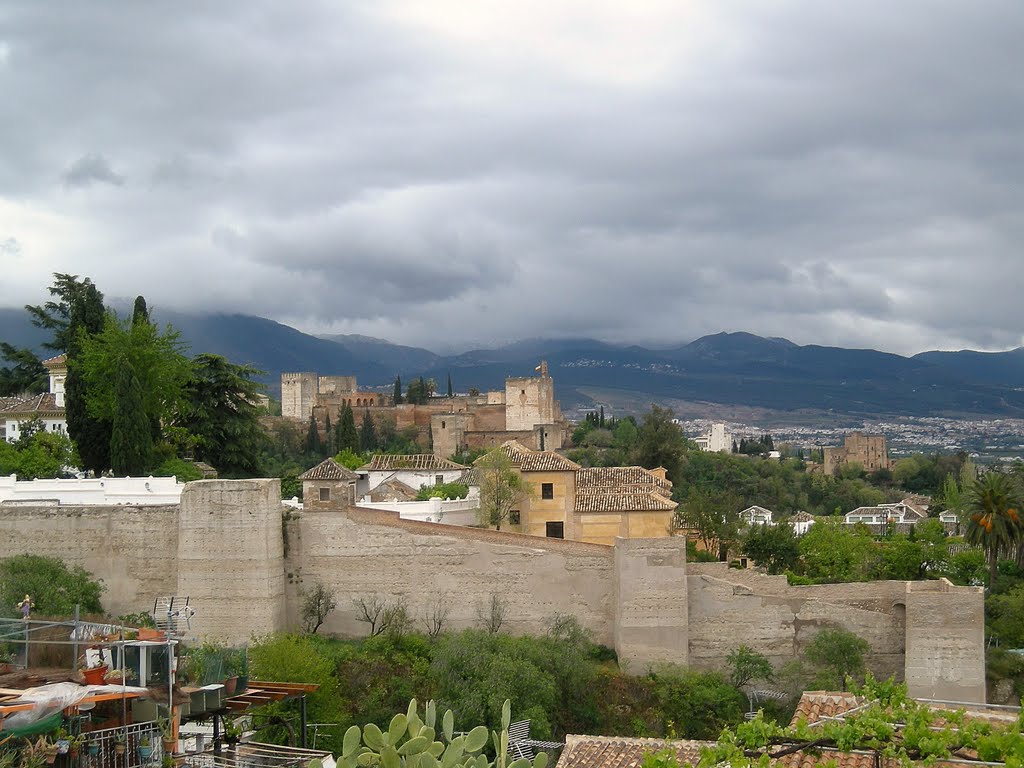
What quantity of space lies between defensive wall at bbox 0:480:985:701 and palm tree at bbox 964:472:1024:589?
28.6 ft

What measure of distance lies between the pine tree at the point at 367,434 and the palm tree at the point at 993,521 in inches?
1615

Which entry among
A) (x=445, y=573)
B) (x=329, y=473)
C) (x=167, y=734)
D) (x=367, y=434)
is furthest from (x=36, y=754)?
(x=367, y=434)

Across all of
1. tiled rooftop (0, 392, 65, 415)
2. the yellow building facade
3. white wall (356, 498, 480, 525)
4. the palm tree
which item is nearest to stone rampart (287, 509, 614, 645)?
white wall (356, 498, 480, 525)

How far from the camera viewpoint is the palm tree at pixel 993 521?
112 ft

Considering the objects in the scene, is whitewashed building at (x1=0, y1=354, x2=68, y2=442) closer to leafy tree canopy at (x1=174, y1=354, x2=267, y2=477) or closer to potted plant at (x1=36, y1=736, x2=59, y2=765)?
leafy tree canopy at (x1=174, y1=354, x2=267, y2=477)

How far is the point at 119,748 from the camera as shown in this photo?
1241cm

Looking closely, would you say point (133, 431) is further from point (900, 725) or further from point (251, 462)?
point (900, 725)

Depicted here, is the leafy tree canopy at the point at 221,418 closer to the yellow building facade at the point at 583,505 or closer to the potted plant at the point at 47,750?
the yellow building facade at the point at 583,505

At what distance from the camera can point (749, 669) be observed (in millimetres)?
25797

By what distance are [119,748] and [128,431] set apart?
68.0 feet

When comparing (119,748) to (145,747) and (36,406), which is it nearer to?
(145,747)

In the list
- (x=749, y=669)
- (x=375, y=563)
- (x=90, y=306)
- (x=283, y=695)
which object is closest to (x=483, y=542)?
(x=375, y=563)

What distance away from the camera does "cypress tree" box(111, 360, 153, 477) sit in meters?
31.9

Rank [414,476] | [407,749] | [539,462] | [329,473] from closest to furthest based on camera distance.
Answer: [407,749]
[329,473]
[539,462]
[414,476]
